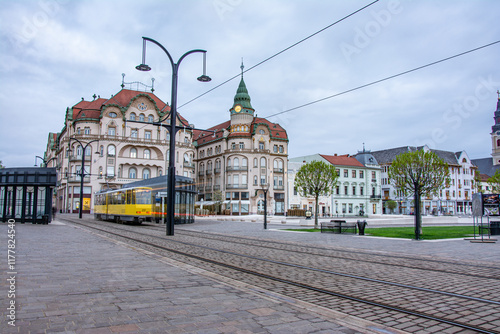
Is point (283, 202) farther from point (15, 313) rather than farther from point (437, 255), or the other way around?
point (15, 313)

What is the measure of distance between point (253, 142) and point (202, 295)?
63.4m

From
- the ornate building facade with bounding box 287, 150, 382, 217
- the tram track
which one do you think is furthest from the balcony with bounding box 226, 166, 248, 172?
the tram track

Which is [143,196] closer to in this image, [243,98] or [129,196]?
[129,196]

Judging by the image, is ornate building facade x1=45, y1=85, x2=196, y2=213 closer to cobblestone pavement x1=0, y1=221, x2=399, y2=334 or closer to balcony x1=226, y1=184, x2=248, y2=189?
balcony x1=226, y1=184, x2=248, y2=189

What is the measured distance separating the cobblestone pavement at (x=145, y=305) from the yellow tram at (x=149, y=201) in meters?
21.2

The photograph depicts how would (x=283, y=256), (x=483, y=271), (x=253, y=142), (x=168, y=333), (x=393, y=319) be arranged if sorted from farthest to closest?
(x=253, y=142) < (x=283, y=256) < (x=483, y=271) < (x=393, y=319) < (x=168, y=333)

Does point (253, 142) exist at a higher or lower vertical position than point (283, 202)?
higher

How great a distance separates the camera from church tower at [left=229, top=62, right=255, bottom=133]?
6906 centimetres

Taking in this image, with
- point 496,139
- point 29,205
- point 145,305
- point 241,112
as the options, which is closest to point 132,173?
point 241,112

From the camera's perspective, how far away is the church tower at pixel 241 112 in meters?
69.1

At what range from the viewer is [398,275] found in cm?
836

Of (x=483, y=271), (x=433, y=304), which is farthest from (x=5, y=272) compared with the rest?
(x=483, y=271)

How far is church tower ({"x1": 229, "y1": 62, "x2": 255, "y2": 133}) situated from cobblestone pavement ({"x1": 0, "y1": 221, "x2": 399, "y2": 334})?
61.8 m

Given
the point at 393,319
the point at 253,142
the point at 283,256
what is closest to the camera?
the point at 393,319
